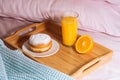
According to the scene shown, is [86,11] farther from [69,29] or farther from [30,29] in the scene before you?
[30,29]

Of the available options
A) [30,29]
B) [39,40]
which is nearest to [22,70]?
[39,40]

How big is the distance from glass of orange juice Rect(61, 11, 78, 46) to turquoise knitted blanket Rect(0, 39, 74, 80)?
9.9 inches

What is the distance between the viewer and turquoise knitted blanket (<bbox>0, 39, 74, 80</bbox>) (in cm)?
86

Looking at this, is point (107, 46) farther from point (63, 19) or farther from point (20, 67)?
point (20, 67)

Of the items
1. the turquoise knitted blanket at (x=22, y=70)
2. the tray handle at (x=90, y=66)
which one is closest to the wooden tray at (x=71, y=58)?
the tray handle at (x=90, y=66)

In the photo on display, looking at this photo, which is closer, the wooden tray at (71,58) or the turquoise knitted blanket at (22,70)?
the turquoise knitted blanket at (22,70)

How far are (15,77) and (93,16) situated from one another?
0.49 meters

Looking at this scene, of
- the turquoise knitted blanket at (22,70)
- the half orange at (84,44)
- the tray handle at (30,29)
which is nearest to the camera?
the turquoise knitted blanket at (22,70)

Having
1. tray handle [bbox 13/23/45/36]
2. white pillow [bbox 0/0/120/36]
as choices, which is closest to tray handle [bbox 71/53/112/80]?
white pillow [bbox 0/0/120/36]

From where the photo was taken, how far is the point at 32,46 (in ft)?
3.60

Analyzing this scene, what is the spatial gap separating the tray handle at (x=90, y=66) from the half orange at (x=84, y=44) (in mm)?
70

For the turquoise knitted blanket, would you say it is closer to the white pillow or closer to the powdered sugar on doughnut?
the powdered sugar on doughnut

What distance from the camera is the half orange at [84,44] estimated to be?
108 centimetres

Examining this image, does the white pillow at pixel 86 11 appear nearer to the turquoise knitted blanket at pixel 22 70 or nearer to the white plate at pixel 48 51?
the white plate at pixel 48 51
